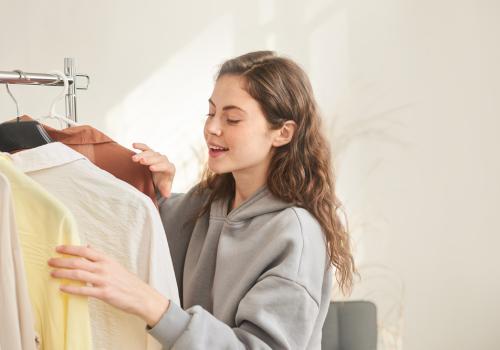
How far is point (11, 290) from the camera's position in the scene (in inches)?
39.6

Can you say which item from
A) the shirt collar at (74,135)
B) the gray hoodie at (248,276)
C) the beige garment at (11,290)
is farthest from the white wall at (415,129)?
the beige garment at (11,290)

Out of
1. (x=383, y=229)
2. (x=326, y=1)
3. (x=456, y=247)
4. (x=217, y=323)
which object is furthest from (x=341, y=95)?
(x=217, y=323)

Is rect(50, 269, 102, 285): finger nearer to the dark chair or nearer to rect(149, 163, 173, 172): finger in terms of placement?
rect(149, 163, 173, 172): finger

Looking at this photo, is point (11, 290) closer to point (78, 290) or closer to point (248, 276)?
point (78, 290)

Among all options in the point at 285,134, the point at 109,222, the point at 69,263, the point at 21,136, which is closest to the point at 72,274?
the point at 69,263

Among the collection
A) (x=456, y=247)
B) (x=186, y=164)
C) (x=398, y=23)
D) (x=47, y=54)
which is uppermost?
(x=398, y=23)

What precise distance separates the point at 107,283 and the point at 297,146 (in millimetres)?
648

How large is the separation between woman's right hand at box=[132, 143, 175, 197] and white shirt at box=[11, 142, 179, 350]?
217 millimetres

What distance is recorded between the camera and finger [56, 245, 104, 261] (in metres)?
1.05

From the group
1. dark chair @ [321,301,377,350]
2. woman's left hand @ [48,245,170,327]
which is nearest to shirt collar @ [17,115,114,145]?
woman's left hand @ [48,245,170,327]

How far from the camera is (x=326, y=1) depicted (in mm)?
3221

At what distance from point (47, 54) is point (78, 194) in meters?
1.67

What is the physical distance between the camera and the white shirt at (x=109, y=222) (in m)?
1.18

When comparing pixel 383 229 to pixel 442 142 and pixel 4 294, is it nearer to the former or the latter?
pixel 442 142
